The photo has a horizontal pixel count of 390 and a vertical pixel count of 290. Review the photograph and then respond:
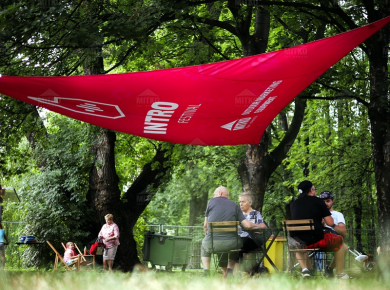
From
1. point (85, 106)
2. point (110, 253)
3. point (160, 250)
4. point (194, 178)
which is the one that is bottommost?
point (160, 250)

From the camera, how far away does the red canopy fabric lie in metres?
8.51

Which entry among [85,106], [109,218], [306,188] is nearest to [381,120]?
[306,188]

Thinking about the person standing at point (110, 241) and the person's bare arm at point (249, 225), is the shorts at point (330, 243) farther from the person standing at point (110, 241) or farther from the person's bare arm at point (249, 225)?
the person standing at point (110, 241)

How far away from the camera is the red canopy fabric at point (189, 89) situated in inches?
335

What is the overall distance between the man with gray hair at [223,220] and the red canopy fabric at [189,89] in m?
1.47

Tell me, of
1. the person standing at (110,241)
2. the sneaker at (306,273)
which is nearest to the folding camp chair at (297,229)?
the sneaker at (306,273)

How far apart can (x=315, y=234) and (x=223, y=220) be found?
1650 mm

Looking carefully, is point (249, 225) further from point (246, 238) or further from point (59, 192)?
point (59, 192)

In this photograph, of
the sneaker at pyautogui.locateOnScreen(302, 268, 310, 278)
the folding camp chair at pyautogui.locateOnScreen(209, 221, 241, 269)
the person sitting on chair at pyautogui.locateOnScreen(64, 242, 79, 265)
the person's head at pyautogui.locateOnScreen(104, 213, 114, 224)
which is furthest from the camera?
the person's head at pyautogui.locateOnScreen(104, 213, 114, 224)

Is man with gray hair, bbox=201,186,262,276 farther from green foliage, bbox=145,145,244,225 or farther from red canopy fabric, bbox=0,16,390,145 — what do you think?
green foliage, bbox=145,145,244,225

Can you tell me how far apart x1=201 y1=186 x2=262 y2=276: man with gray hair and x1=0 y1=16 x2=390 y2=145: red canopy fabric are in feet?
4.82

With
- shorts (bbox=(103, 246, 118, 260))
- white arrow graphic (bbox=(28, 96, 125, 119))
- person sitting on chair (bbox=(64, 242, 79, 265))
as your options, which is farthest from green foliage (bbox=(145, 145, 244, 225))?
white arrow graphic (bbox=(28, 96, 125, 119))

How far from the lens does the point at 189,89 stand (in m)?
8.88

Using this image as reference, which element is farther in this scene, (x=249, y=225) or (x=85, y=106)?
(x=249, y=225)
